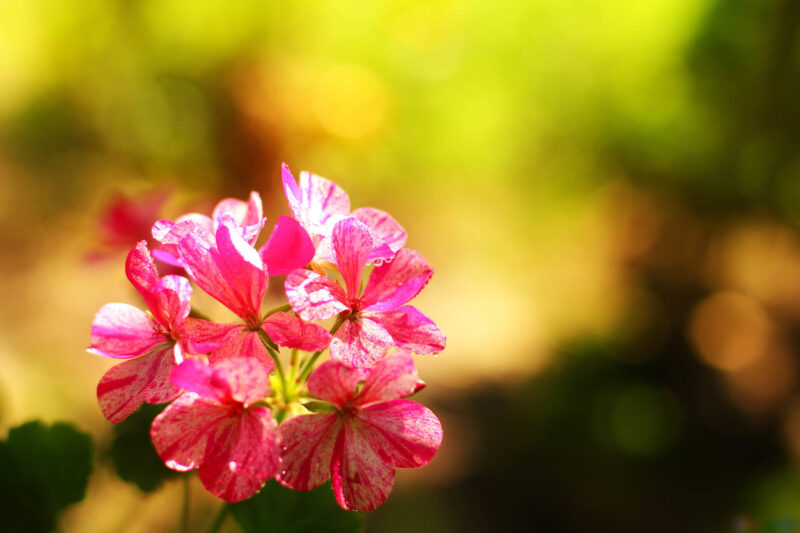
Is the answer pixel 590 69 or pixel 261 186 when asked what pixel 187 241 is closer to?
pixel 261 186

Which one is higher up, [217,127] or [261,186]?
[217,127]

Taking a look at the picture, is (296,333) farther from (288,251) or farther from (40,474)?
(40,474)

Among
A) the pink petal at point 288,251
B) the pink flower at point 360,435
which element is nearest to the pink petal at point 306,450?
the pink flower at point 360,435

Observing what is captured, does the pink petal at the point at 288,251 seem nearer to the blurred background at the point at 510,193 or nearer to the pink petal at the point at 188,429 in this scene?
the pink petal at the point at 188,429

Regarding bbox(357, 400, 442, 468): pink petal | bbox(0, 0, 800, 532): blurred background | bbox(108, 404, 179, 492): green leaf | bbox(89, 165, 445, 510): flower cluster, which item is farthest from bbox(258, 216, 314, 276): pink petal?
bbox(0, 0, 800, 532): blurred background

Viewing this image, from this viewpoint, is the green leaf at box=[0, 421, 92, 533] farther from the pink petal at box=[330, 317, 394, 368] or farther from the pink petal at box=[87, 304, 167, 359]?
the pink petal at box=[330, 317, 394, 368]

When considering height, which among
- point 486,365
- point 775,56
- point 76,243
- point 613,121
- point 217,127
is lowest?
point 486,365

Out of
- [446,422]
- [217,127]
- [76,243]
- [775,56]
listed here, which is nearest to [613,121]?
[775,56]
